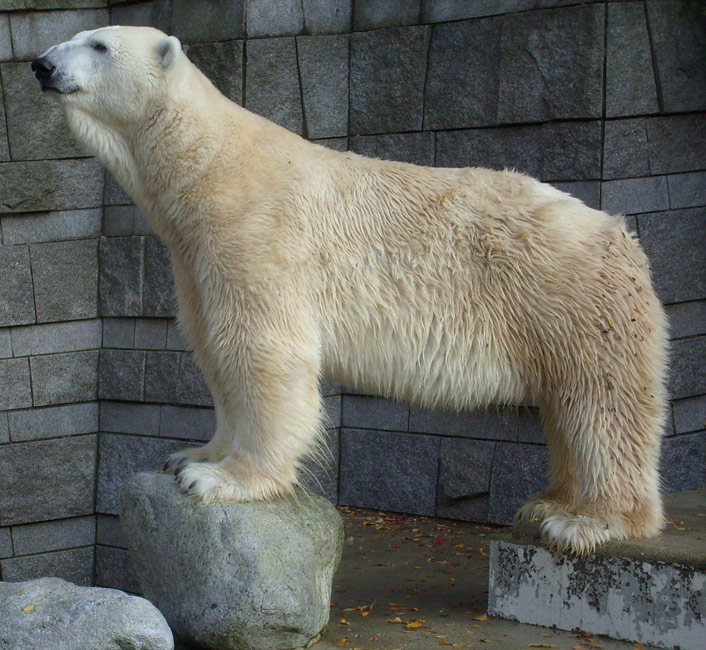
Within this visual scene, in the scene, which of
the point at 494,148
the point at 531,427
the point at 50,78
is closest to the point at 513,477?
Answer: the point at 531,427

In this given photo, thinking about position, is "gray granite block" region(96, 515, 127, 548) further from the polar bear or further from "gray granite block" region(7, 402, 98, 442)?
the polar bear

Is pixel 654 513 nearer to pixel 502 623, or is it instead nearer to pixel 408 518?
pixel 502 623

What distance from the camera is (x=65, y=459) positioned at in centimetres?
696

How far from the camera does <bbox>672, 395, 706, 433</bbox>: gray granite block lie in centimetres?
572

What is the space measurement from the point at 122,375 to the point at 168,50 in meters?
3.56

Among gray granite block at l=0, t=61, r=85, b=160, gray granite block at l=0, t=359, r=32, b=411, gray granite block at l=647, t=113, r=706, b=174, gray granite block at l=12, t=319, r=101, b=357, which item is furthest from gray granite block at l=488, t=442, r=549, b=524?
gray granite block at l=0, t=61, r=85, b=160

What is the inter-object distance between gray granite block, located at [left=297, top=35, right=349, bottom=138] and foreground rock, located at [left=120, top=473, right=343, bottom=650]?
3180 mm

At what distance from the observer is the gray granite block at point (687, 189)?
5.57 m

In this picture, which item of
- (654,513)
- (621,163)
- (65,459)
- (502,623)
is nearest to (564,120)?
(621,163)

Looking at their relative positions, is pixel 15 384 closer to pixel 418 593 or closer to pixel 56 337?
pixel 56 337

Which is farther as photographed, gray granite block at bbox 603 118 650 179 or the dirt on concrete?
gray granite block at bbox 603 118 650 179

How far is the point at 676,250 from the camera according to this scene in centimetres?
557

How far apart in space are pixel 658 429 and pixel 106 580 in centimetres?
460

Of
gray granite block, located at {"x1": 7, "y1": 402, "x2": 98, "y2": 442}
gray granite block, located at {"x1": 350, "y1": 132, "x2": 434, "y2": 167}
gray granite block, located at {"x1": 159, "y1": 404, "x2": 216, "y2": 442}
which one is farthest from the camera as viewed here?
gray granite block, located at {"x1": 7, "y1": 402, "x2": 98, "y2": 442}
